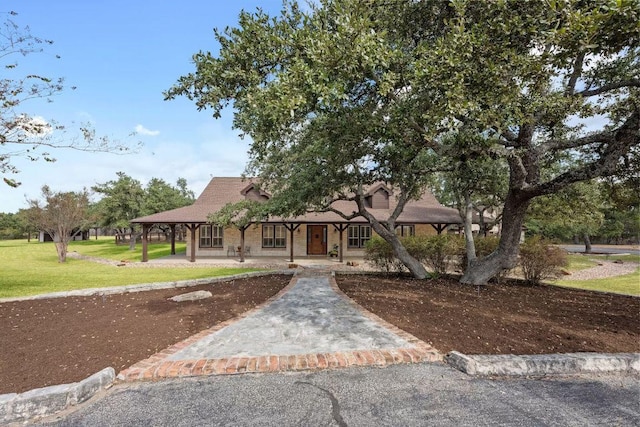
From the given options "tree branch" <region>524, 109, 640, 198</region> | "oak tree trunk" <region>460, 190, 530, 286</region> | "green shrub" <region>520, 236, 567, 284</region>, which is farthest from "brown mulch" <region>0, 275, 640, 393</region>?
"tree branch" <region>524, 109, 640, 198</region>

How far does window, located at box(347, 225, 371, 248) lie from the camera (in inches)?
824

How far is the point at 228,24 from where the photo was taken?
222 inches

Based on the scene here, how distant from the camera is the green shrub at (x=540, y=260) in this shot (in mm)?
9203

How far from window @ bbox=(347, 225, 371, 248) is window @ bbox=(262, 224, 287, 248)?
4.27 m

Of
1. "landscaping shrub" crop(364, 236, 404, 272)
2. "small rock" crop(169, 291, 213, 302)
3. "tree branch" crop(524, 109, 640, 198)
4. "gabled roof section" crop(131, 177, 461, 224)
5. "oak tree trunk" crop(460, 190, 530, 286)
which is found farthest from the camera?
"gabled roof section" crop(131, 177, 461, 224)

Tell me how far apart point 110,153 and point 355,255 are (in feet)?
48.9

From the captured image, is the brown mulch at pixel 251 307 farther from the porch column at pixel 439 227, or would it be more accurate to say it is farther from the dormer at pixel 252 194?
the dormer at pixel 252 194

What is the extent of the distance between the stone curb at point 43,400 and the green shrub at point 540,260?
1062 cm

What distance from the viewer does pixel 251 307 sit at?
6.75 m

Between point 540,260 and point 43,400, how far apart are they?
11133 millimetres

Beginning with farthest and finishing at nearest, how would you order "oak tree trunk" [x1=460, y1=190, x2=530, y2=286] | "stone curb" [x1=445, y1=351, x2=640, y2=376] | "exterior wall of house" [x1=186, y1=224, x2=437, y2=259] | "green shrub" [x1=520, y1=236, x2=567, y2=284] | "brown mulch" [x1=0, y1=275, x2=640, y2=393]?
"exterior wall of house" [x1=186, y1=224, x2=437, y2=259]
"green shrub" [x1=520, y1=236, x2=567, y2=284]
"oak tree trunk" [x1=460, y1=190, x2=530, y2=286]
"brown mulch" [x1=0, y1=275, x2=640, y2=393]
"stone curb" [x1=445, y1=351, x2=640, y2=376]

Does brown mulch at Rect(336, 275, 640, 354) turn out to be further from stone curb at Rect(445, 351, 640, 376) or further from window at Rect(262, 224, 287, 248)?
window at Rect(262, 224, 287, 248)

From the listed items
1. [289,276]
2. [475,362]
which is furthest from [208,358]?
[289,276]

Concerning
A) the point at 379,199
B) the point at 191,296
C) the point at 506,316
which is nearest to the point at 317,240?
the point at 379,199
